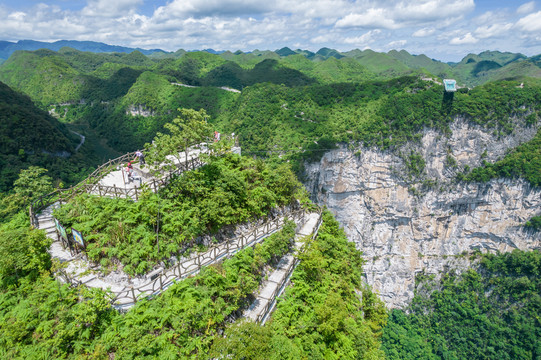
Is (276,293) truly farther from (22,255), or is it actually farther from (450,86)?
(450,86)

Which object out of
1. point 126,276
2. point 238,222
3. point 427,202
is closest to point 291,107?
point 427,202

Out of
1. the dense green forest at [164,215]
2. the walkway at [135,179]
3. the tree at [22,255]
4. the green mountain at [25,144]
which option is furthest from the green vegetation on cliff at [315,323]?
the green mountain at [25,144]

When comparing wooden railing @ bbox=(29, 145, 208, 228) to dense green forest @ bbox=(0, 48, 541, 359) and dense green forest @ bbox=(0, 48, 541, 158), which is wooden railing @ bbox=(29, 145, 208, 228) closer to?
dense green forest @ bbox=(0, 48, 541, 359)

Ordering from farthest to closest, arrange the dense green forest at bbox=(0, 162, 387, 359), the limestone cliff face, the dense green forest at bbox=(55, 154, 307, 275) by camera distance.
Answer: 1. the limestone cliff face
2. the dense green forest at bbox=(55, 154, 307, 275)
3. the dense green forest at bbox=(0, 162, 387, 359)

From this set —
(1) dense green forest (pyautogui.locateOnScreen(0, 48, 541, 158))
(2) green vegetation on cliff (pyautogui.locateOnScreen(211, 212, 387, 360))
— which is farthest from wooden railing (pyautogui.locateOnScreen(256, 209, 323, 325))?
(1) dense green forest (pyautogui.locateOnScreen(0, 48, 541, 158))

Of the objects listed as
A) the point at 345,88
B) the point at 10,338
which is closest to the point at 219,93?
the point at 345,88

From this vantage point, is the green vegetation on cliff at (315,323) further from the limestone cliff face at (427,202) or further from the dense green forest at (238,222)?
the limestone cliff face at (427,202)
